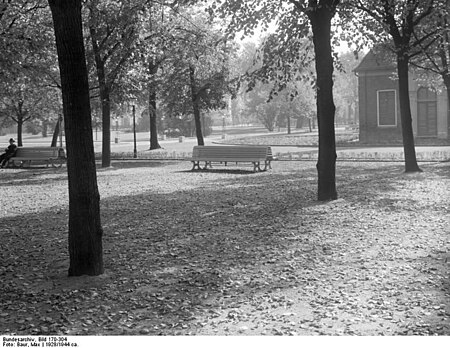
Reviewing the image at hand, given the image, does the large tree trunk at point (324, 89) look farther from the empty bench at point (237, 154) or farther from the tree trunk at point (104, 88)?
the tree trunk at point (104, 88)

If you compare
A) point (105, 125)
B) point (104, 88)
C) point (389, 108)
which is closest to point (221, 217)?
point (104, 88)

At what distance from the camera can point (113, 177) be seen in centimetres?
2072

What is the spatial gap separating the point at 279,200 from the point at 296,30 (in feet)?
14.8

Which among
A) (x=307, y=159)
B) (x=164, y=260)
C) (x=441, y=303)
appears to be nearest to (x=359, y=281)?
(x=441, y=303)

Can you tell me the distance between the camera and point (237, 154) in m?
22.8

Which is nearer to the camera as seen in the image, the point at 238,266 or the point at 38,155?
the point at 238,266

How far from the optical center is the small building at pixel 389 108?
141 feet

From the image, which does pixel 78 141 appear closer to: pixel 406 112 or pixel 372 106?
pixel 406 112

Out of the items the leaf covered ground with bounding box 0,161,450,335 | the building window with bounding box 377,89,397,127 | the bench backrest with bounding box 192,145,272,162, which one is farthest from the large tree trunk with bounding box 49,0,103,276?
the building window with bounding box 377,89,397,127

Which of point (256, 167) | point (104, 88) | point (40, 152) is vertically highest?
point (104, 88)

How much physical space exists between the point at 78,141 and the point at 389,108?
130ft

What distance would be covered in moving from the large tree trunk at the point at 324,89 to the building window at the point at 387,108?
32.0 m

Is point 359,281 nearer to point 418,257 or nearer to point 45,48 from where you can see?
point 418,257

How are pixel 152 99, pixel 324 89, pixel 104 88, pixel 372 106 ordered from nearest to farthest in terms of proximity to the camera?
pixel 324 89 < pixel 104 88 < pixel 152 99 < pixel 372 106
